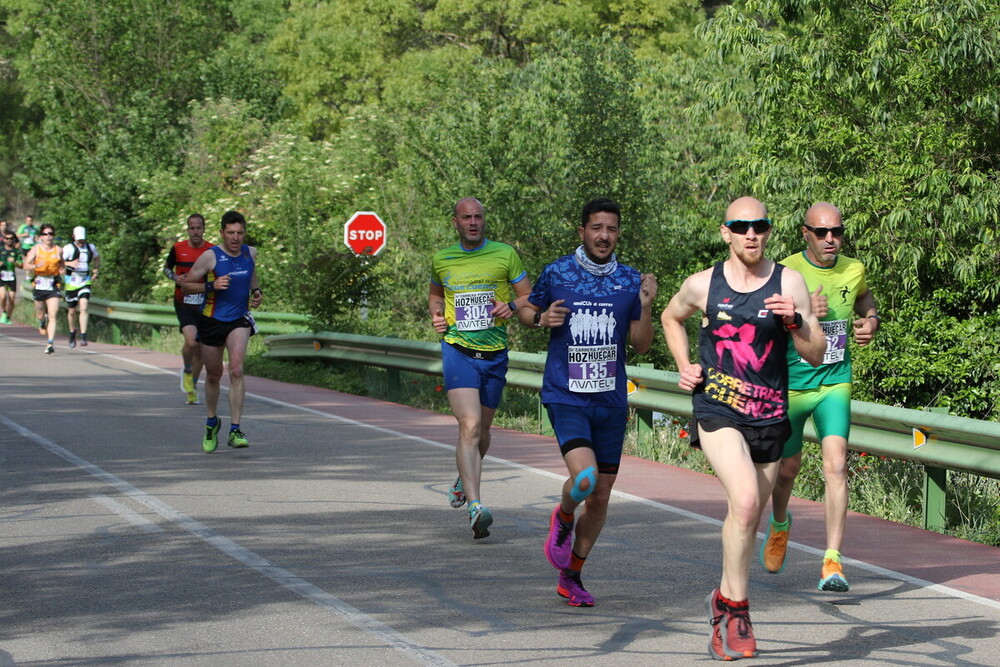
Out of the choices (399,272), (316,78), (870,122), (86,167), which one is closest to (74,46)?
(86,167)

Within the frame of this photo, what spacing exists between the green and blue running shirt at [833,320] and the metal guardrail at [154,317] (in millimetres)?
13255

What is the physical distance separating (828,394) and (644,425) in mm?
5225

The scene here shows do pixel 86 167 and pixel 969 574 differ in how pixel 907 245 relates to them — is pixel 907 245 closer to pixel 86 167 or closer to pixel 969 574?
pixel 969 574

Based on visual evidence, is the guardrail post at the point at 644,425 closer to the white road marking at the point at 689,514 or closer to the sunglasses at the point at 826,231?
the white road marking at the point at 689,514

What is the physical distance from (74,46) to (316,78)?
39.3ft

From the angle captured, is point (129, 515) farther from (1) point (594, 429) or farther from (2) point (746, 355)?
(2) point (746, 355)

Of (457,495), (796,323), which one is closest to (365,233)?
(457,495)

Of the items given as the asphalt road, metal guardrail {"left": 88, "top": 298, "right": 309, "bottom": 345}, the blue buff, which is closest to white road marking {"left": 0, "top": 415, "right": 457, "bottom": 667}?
the asphalt road

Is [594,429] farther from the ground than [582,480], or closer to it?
farther from the ground

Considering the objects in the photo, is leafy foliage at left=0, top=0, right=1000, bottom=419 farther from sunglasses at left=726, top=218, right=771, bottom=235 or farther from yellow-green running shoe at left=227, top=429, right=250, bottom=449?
sunglasses at left=726, top=218, right=771, bottom=235

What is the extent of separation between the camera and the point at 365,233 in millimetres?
24453

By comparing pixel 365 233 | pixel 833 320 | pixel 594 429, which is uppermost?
pixel 365 233

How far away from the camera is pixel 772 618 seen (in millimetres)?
6750

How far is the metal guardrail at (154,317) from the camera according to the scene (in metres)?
22.6
